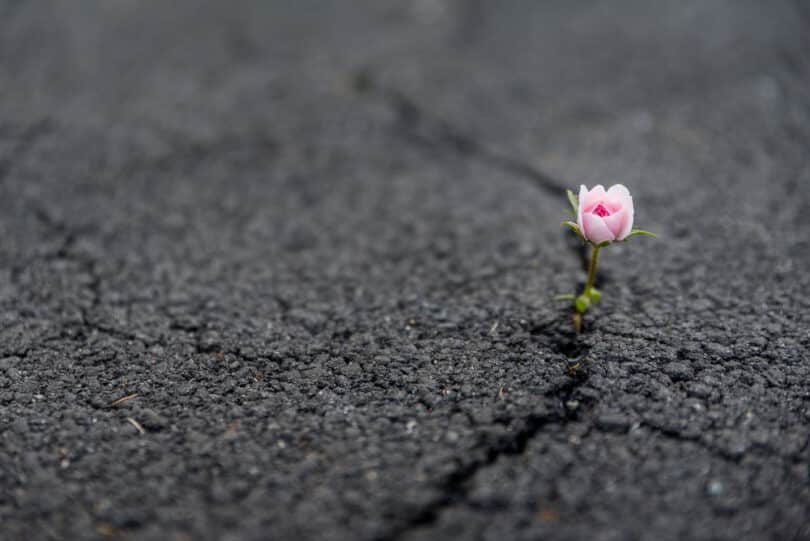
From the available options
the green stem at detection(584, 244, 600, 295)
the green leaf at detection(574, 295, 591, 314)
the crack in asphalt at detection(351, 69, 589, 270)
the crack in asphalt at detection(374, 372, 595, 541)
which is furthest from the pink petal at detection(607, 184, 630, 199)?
the crack in asphalt at detection(351, 69, 589, 270)

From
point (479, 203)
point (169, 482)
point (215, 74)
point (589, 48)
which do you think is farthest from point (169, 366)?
point (589, 48)

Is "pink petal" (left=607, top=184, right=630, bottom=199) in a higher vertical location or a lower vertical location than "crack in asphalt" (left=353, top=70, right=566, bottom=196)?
lower

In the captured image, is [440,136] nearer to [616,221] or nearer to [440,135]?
[440,135]

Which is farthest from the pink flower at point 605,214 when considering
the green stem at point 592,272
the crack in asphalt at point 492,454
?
Result: the crack in asphalt at point 492,454

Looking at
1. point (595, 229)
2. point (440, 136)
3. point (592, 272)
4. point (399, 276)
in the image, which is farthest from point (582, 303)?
point (440, 136)

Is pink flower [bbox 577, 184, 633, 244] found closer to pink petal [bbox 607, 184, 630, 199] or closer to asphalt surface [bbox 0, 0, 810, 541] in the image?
pink petal [bbox 607, 184, 630, 199]

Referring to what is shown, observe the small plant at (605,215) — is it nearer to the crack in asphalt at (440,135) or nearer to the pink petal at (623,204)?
the pink petal at (623,204)
